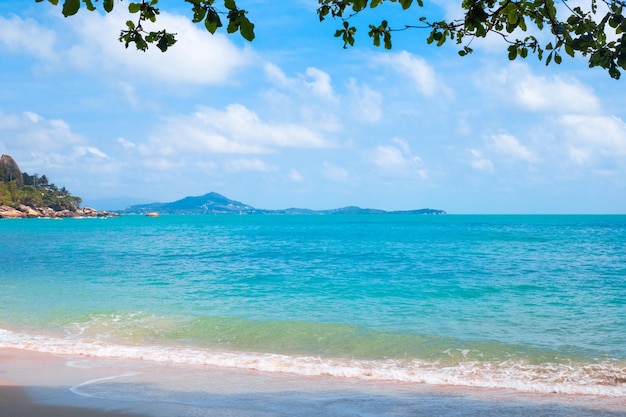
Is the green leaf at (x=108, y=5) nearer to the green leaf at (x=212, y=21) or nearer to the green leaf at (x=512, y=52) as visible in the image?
the green leaf at (x=212, y=21)

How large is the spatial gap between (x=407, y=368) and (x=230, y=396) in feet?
15.4

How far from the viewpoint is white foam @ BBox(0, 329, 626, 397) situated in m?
11.2

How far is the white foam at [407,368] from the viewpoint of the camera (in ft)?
36.7

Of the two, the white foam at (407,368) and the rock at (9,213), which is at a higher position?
the rock at (9,213)

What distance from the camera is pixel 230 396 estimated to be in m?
9.73

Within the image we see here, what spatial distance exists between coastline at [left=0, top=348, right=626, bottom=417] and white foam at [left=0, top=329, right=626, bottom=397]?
52 centimetres

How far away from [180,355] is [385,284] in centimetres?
1613

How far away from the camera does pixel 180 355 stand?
1338 centimetres

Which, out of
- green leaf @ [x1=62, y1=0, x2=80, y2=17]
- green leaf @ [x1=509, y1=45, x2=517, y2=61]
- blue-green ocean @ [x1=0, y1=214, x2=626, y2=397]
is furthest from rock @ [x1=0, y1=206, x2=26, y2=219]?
green leaf @ [x1=509, y1=45, x2=517, y2=61]

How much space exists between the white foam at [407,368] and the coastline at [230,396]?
525 mm

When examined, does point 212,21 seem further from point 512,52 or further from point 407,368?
point 407,368

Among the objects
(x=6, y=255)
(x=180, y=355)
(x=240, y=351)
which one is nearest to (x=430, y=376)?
(x=240, y=351)

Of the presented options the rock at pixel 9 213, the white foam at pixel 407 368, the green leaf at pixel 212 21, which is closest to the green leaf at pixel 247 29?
the green leaf at pixel 212 21

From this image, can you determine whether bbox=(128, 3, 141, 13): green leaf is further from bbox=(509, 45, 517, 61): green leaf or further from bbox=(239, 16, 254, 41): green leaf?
bbox=(509, 45, 517, 61): green leaf
